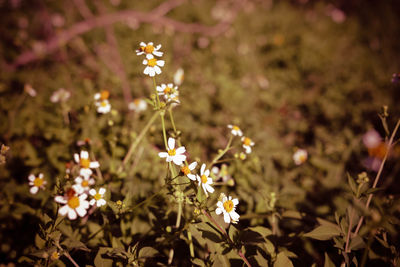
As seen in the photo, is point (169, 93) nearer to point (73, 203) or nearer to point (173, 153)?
point (173, 153)

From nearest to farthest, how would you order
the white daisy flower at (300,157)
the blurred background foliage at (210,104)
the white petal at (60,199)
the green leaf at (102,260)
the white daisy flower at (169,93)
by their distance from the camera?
the white petal at (60,199), the green leaf at (102,260), the white daisy flower at (169,93), the blurred background foliage at (210,104), the white daisy flower at (300,157)

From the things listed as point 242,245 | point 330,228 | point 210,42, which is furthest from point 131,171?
point 210,42

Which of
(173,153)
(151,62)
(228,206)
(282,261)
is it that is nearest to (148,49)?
(151,62)

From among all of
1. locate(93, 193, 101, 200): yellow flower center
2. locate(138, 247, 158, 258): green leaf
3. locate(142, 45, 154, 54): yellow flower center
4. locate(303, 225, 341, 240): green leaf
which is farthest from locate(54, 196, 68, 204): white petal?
locate(303, 225, 341, 240): green leaf

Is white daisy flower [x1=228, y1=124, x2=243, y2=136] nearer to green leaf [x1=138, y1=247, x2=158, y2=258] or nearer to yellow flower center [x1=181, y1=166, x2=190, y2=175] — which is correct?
yellow flower center [x1=181, y1=166, x2=190, y2=175]

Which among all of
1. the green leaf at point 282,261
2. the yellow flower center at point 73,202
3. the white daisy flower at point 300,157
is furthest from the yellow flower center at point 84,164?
the white daisy flower at point 300,157

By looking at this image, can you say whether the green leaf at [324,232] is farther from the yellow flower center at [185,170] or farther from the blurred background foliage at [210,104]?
the yellow flower center at [185,170]

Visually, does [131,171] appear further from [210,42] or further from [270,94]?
[210,42]

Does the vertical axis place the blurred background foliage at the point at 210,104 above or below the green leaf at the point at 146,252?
above
